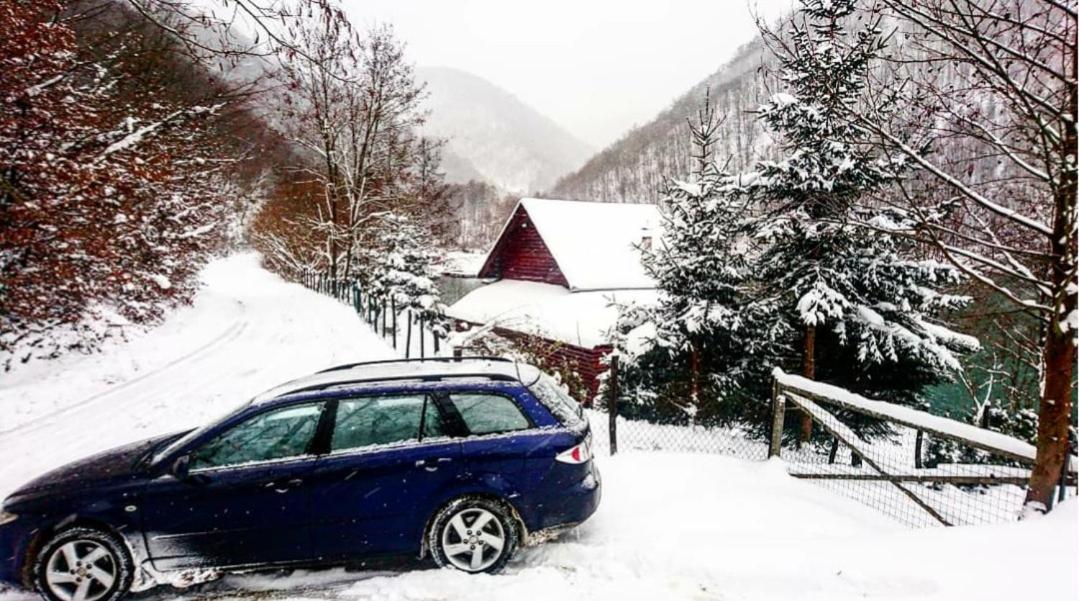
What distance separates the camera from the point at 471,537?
164 inches

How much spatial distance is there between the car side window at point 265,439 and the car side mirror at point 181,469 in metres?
0.05

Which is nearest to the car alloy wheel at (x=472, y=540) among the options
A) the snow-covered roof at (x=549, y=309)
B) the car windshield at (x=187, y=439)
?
the car windshield at (x=187, y=439)

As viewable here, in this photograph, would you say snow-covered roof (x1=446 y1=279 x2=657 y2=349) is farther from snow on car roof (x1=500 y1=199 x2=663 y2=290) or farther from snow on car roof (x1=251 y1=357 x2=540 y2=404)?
snow on car roof (x1=251 y1=357 x2=540 y2=404)

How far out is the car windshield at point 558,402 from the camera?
4.51m

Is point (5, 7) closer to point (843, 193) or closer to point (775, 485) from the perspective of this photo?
point (775, 485)

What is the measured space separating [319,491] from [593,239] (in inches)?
815

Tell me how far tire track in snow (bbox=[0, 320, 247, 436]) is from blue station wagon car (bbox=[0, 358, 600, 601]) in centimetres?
487

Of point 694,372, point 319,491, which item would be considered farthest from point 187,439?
point 694,372

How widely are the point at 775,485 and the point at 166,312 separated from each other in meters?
18.1

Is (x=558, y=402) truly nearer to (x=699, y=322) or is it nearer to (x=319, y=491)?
(x=319, y=491)

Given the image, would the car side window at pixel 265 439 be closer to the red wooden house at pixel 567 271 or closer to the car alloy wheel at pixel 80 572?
the car alloy wheel at pixel 80 572

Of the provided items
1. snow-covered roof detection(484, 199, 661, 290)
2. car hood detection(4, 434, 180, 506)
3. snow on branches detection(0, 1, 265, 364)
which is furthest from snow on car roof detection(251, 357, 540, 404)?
snow-covered roof detection(484, 199, 661, 290)

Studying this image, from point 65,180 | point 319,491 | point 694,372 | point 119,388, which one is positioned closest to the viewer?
point 319,491

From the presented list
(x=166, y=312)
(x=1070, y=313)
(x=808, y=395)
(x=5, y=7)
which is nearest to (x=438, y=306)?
(x=166, y=312)
